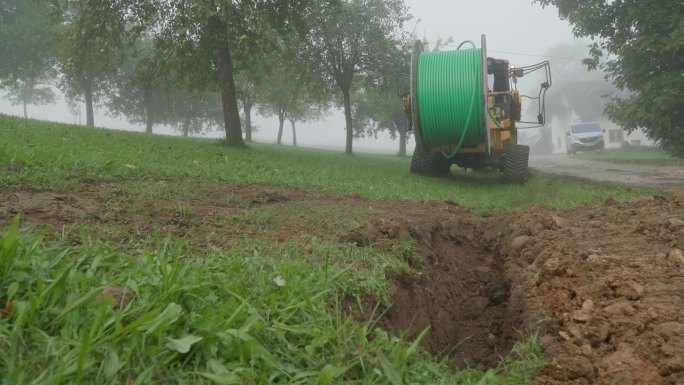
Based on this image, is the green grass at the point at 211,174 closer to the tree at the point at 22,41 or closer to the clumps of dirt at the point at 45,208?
the clumps of dirt at the point at 45,208

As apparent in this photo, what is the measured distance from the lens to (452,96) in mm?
11180

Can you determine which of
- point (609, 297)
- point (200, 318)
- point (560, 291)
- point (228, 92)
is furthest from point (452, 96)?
point (200, 318)

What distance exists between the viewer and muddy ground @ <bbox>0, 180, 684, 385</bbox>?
2633 mm

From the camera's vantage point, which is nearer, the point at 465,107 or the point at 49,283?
the point at 49,283

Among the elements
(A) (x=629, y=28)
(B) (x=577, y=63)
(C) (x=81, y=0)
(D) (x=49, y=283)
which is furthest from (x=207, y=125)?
(B) (x=577, y=63)

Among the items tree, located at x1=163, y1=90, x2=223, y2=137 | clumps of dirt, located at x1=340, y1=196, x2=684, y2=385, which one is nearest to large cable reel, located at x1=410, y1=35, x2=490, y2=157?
clumps of dirt, located at x1=340, y1=196, x2=684, y2=385

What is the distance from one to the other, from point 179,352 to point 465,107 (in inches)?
386

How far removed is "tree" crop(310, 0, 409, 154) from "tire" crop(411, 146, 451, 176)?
11.9 m

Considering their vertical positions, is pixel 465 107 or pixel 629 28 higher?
pixel 629 28

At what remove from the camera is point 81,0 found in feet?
47.2

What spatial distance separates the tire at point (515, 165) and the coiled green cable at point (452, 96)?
1233 mm

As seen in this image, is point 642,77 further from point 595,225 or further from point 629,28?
point 595,225

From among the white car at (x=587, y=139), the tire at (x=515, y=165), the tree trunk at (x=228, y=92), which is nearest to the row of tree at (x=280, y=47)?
the tree trunk at (x=228, y=92)

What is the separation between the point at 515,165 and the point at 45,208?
34.6 ft
